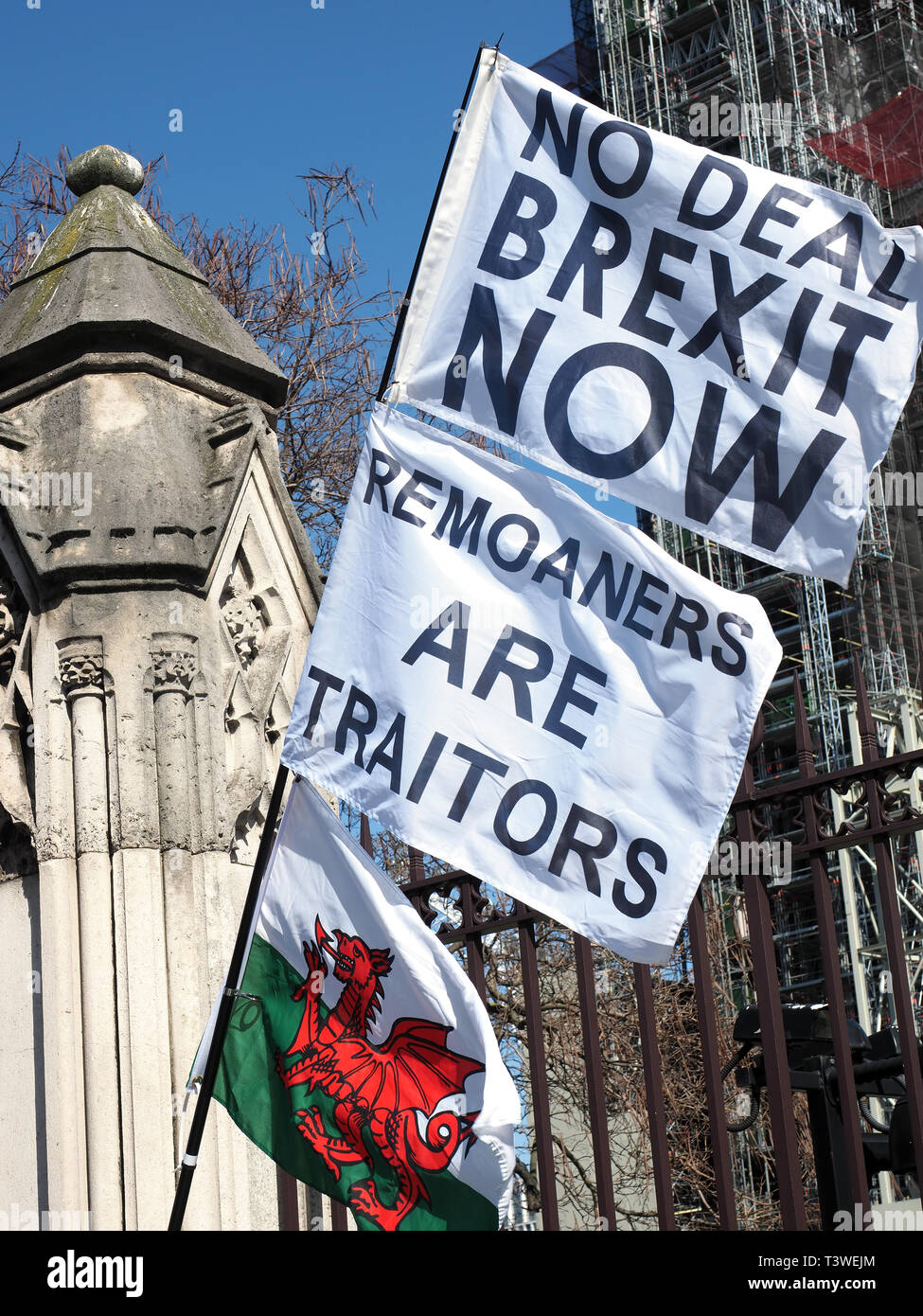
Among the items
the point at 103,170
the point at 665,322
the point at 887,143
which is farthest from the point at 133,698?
the point at 887,143

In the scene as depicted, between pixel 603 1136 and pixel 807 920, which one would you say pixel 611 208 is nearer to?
pixel 603 1136

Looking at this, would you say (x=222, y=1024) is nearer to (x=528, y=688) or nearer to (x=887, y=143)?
(x=528, y=688)

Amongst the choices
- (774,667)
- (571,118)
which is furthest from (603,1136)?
(571,118)

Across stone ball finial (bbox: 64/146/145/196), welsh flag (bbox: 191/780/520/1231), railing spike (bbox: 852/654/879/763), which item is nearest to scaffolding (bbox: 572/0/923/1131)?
stone ball finial (bbox: 64/146/145/196)

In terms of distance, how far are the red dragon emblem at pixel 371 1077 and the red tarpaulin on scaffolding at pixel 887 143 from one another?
26448 mm

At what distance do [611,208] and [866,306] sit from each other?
61 centimetres

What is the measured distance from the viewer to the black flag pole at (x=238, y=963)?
345 centimetres

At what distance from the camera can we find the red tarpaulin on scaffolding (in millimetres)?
27938

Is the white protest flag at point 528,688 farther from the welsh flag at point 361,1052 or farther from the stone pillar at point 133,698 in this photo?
the stone pillar at point 133,698

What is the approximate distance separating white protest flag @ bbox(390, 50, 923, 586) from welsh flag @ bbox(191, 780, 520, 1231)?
1.02 metres

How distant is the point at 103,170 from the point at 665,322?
1.94 metres

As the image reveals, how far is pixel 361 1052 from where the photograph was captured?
358cm

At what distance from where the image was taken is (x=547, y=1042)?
13.3 metres

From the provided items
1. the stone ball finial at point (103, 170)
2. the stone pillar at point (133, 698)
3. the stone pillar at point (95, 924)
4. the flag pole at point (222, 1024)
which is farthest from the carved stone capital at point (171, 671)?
the stone ball finial at point (103, 170)
